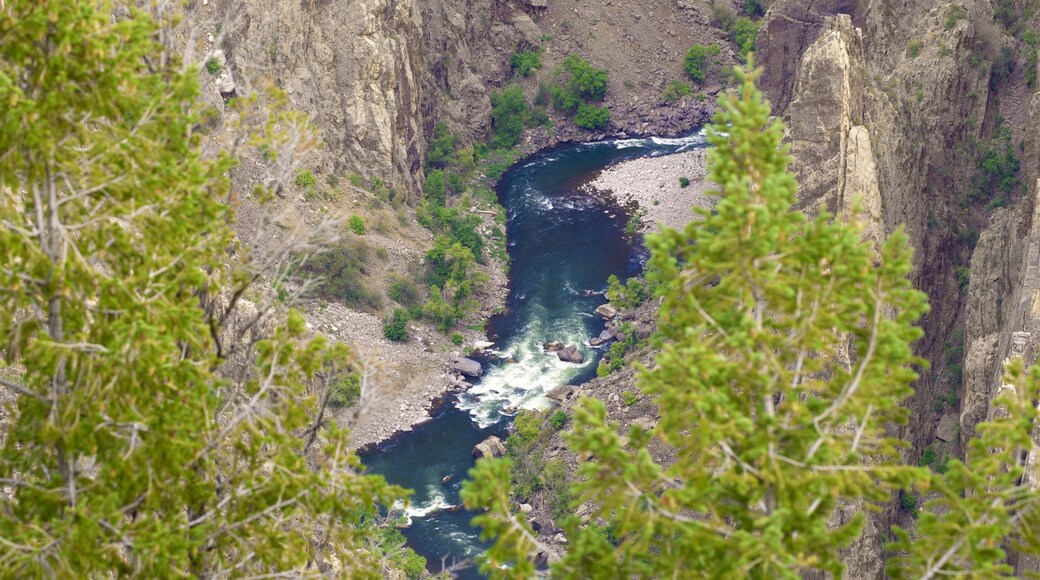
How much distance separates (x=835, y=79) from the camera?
53.4m

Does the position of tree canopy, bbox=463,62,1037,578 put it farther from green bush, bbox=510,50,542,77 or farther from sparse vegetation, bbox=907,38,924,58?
green bush, bbox=510,50,542,77

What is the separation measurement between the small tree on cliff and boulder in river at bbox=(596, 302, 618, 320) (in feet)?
187

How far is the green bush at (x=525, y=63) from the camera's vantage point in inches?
4146

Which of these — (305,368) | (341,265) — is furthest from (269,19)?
(305,368)

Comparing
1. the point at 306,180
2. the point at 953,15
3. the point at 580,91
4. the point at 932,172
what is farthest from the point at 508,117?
the point at 932,172

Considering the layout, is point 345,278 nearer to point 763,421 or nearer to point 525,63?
point 525,63

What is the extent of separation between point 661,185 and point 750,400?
76.6 meters

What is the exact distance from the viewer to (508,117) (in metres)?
101

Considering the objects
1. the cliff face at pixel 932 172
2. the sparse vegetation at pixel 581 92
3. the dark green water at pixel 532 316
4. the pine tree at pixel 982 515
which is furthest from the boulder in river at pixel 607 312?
the pine tree at pixel 982 515

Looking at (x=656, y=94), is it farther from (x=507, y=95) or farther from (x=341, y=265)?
(x=341, y=265)

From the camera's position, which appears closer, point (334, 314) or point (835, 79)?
point (835, 79)

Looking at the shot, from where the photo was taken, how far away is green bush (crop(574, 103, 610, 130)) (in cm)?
10338

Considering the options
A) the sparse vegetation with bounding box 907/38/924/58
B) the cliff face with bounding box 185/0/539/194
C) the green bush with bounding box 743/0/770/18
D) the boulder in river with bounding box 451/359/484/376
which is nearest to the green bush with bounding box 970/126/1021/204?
the sparse vegetation with bounding box 907/38/924/58

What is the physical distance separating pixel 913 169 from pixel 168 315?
51.2 metres
